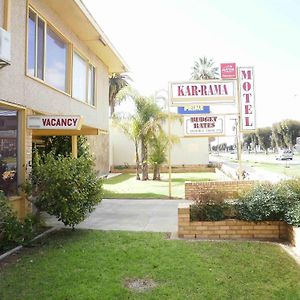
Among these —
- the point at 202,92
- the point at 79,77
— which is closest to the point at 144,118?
the point at 202,92

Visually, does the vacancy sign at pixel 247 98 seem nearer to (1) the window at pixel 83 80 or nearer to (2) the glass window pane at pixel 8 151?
(1) the window at pixel 83 80

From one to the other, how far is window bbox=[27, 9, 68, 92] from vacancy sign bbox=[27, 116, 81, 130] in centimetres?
120

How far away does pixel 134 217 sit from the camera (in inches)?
407

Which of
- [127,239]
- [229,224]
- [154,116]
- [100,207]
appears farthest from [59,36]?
[154,116]

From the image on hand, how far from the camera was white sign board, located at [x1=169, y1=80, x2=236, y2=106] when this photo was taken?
559 inches

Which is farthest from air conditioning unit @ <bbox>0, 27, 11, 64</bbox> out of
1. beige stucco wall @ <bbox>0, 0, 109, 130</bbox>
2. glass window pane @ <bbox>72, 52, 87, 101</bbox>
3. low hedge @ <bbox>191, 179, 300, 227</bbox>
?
glass window pane @ <bbox>72, 52, 87, 101</bbox>

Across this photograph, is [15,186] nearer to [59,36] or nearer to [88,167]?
[88,167]

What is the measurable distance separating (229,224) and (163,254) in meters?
1.83

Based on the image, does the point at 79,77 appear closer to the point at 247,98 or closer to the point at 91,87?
the point at 91,87

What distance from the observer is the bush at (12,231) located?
21.9 feet

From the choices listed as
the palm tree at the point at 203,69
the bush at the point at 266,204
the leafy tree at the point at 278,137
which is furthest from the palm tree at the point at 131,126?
the leafy tree at the point at 278,137

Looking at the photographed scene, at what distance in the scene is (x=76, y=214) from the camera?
779 cm

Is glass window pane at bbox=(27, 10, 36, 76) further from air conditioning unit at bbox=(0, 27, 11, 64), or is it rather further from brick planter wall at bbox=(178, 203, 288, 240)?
brick planter wall at bbox=(178, 203, 288, 240)

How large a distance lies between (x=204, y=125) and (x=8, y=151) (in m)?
8.42
